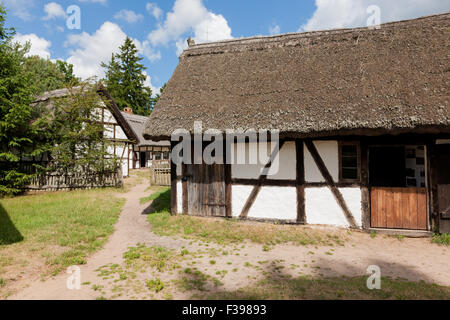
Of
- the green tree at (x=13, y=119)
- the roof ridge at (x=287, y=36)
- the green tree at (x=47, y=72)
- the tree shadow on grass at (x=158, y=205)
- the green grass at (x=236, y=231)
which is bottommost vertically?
the green grass at (x=236, y=231)

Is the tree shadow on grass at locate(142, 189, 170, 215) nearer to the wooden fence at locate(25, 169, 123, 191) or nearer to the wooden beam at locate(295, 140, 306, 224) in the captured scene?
the wooden fence at locate(25, 169, 123, 191)

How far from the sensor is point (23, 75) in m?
11.0

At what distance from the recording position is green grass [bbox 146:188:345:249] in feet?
19.8

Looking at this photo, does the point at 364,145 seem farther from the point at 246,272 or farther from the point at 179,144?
the point at 179,144

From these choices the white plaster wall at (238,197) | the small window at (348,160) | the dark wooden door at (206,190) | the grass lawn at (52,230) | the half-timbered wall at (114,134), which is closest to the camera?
the grass lawn at (52,230)

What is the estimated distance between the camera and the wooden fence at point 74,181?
41.0ft

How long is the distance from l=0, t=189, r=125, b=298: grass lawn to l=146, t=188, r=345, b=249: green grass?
5.89 feet

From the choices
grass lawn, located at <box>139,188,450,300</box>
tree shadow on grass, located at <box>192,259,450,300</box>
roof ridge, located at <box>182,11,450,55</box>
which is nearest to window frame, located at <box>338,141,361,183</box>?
grass lawn, located at <box>139,188,450,300</box>

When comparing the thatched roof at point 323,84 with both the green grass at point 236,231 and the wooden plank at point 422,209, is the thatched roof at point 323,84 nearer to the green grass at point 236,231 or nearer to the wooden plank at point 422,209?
the wooden plank at point 422,209

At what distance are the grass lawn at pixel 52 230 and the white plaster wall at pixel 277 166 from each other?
446 centimetres

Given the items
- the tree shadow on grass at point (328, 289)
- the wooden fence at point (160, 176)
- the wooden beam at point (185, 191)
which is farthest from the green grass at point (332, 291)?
the wooden fence at point (160, 176)

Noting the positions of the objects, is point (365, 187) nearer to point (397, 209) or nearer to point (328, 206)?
point (397, 209)

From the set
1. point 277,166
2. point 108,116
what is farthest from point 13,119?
point 277,166
